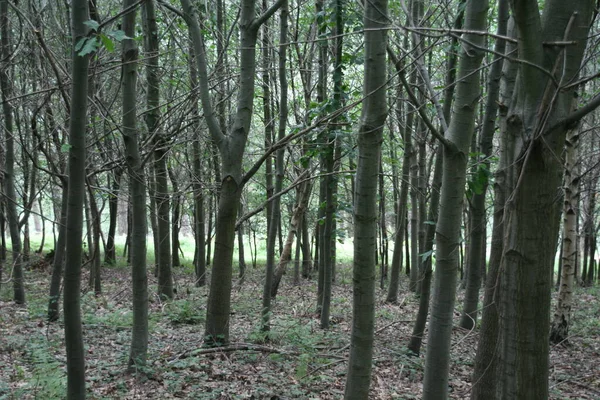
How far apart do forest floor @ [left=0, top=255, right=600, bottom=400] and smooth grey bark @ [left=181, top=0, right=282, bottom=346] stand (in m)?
0.56

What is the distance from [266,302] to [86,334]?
2907 mm

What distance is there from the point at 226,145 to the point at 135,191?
171cm

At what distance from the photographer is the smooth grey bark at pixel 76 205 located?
10.6 feet

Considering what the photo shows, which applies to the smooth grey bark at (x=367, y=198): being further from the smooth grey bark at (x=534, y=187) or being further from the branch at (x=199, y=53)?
the branch at (x=199, y=53)

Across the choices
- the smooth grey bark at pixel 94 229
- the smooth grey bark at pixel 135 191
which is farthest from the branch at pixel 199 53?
the smooth grey bark at pixel 94 229

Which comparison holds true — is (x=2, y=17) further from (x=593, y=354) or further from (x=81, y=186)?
(x=593, y=354)

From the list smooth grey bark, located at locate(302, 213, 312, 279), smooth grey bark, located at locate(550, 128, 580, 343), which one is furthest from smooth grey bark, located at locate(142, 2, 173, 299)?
smooth grey bark, located at locate(550, 128, 580, 343)

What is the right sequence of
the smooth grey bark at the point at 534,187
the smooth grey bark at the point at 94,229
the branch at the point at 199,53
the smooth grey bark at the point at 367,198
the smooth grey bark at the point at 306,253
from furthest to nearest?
1. the smooth grey bark at the point at 306,253
2. the branch at the point at 199,53
3. the smooth grey bark at the point at 94,229
4. the smooth grey bark at the point at 367,198
5. the smooth grey bark at the point at 534,187

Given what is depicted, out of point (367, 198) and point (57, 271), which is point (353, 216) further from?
point (57, 271)

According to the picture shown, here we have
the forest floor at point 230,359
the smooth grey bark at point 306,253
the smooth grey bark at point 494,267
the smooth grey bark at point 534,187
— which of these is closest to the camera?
the smooth grey bark at point 534,187

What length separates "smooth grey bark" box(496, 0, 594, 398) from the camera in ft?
7.38

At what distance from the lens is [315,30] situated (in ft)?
35.1

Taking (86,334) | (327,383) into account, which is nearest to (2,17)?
(86,334)

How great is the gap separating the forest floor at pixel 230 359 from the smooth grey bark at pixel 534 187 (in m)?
0.94
